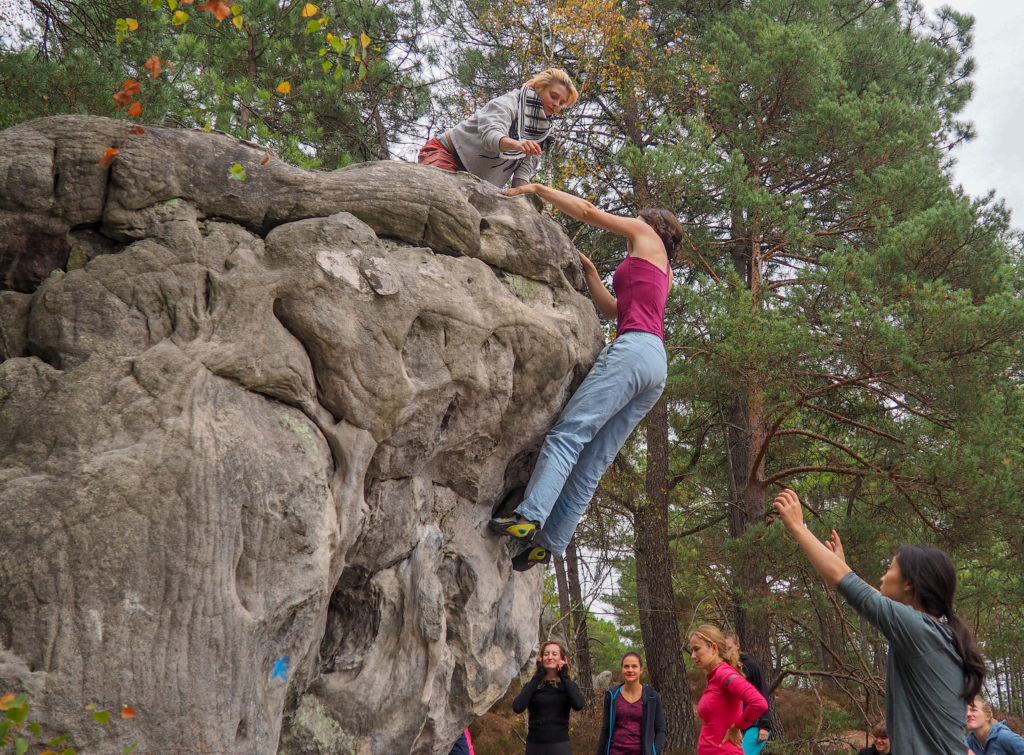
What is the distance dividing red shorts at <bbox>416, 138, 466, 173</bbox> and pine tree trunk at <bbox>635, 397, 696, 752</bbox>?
21.2ft

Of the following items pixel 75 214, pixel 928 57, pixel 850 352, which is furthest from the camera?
pixel 928 57

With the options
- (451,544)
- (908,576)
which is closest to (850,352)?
(451,544)

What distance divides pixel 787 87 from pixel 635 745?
30.7 ft

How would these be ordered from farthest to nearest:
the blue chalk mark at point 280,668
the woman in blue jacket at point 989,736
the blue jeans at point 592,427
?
the woman in blue jacket at point 989,736 → the blue jeans at point 592,427 → the blue chalk mark at point 280,668

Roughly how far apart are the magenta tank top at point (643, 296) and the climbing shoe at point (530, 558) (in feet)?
5.04

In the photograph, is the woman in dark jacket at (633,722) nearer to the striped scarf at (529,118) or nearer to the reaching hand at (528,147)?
the reaching hand at (528,147)

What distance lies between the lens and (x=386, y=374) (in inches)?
167

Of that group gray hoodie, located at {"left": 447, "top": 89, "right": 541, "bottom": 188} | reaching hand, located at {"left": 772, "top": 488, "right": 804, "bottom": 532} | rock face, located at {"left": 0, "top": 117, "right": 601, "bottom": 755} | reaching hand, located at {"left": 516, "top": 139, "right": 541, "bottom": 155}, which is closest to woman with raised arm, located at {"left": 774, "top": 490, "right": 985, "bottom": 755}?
reaching hand, located at {"left": 772, "top": 488, "right": 804, "bottom": 532}

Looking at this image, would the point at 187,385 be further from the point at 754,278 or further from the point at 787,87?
the point at 787,87

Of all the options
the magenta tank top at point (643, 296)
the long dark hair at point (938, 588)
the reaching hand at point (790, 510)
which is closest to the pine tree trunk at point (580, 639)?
the magenta tank top at point (643, 296)

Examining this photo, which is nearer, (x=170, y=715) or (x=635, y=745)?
(x=170, y=715)

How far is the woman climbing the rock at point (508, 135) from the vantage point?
5805 mm

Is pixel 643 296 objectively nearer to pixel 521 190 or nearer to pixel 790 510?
pixel 521 190

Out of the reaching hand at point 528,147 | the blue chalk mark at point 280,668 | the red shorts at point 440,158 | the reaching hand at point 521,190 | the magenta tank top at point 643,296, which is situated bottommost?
the blue chalk mark at point 280,668
